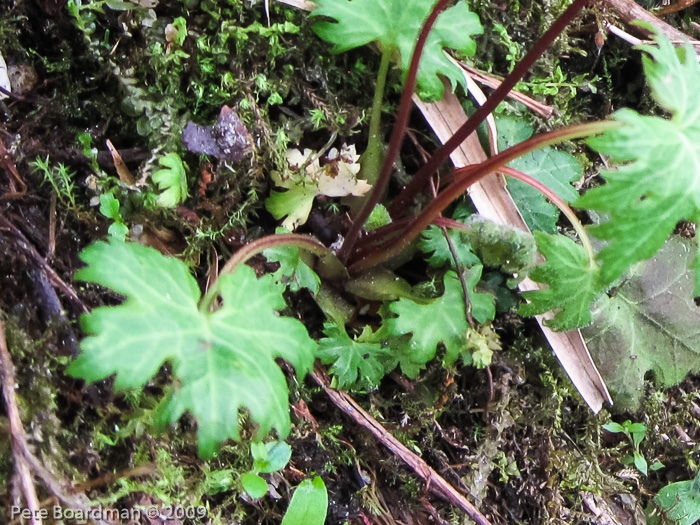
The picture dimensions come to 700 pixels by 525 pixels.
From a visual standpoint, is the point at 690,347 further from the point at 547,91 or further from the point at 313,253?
the point at 313,253

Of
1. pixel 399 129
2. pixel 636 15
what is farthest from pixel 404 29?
pixel 636 15

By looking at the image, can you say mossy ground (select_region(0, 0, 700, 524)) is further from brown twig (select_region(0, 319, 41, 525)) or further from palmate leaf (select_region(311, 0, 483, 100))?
palmate leaf (select_region(311, 0, 483, 100))

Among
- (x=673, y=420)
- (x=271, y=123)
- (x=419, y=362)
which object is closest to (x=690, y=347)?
(x=673, y=420)

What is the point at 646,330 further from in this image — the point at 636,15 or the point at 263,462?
the point at 263,462

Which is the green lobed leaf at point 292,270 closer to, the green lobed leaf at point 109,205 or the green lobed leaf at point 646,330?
the green lobed leaf at point 109,205

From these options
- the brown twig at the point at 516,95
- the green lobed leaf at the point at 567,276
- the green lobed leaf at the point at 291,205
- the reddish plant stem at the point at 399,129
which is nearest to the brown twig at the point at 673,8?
the brown twig at the point at 516,95

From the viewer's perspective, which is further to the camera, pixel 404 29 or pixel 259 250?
pixel 404 29
